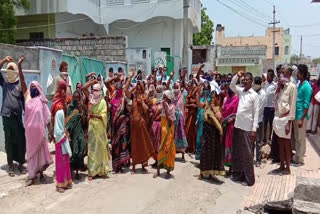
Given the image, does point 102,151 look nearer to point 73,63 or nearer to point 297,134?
point 297,134

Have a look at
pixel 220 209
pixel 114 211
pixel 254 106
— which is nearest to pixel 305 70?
pixel 254 106

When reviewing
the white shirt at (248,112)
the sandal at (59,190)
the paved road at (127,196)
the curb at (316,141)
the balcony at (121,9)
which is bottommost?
the paved road at (127,196)

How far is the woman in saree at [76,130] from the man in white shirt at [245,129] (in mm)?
2576

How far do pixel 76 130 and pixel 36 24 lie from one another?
50.0 feet

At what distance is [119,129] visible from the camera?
18.3 ft

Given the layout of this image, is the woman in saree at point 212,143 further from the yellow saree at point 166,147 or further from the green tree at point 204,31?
the green tree at point 204,31

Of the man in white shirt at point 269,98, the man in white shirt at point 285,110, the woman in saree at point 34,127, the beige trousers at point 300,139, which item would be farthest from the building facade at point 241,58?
the woman in saree at point 34,127

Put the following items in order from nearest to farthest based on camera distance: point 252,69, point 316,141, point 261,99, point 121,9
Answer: point 261,99
point 316,141
point 121,9
point 252,69

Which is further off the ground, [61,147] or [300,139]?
[61,147]

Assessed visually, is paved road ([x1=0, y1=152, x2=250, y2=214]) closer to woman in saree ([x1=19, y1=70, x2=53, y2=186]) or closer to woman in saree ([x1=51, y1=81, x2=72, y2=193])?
woman in saree ([x1=51, y1=81, x2=72, y2=193])

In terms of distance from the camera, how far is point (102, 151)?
17.3 feet

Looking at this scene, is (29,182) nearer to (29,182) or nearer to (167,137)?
(29,182)

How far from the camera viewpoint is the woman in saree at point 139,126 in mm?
5602

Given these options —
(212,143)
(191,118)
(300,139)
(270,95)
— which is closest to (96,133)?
(212,143)
